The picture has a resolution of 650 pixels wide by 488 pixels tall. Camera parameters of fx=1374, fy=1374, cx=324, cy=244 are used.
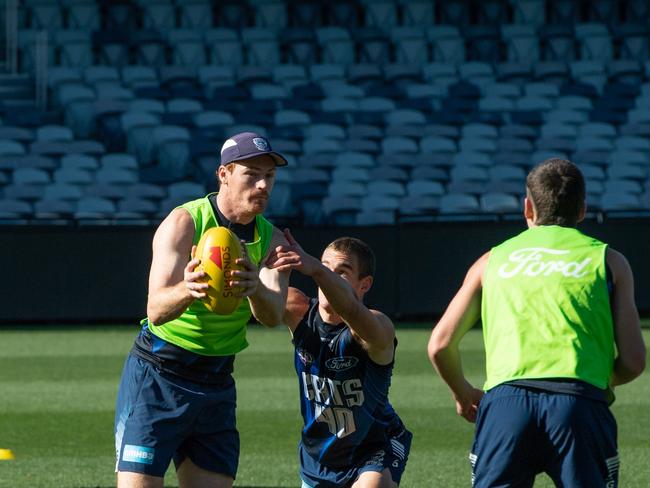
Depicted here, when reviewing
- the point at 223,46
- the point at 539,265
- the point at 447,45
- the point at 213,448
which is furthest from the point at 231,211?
the point at 447,45

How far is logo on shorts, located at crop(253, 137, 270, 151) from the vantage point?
583 cm

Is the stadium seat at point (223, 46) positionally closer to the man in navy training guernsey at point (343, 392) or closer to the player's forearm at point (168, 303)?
the man in navy training guernsey at point (343, 392)

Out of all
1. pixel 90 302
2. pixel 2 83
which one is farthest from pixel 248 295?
pixel 2 83

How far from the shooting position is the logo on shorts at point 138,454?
5832 mm

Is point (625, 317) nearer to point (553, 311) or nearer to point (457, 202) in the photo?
point (553, 311)

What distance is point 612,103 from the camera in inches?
1037

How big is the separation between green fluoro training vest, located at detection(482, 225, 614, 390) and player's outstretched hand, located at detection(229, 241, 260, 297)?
0.98 meters

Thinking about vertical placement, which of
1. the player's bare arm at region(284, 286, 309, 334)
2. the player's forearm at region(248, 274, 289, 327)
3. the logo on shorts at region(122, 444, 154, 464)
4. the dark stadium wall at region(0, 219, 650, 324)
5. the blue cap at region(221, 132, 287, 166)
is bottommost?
the dark stadium wall at region(0, 219, 650, 324)

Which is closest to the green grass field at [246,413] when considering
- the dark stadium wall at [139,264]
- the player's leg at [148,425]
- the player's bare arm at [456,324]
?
Answer: the dark stadium wall at [139,264]

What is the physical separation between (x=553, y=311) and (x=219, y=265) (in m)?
1.30

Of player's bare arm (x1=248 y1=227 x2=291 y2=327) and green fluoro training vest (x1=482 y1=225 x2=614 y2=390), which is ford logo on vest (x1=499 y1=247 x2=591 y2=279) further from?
player's bare arm (x1=248 y1=227 x2=291 y2=327)

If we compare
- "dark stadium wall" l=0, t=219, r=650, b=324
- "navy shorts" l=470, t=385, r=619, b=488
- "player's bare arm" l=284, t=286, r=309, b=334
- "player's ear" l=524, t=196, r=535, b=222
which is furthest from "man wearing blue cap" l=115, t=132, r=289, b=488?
"dark stadium wall" l=0, t=219, r=650, b=324

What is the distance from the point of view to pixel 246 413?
1182 centimetres

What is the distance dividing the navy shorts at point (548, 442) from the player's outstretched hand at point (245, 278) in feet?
3.64
